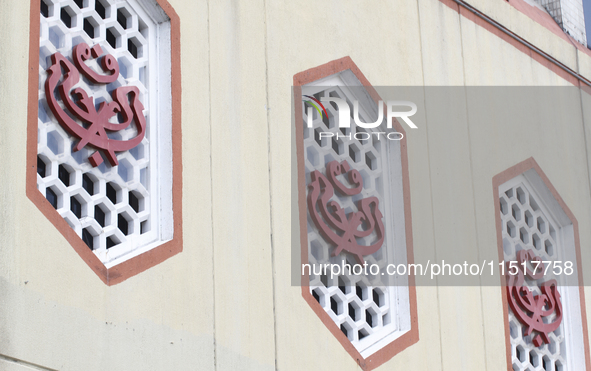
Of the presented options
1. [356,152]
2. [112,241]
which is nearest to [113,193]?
[112,241]

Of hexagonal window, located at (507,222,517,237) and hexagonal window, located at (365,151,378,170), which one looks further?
hexagonal window, located at (507,222,517,237)

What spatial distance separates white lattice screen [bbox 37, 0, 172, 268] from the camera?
3.45m

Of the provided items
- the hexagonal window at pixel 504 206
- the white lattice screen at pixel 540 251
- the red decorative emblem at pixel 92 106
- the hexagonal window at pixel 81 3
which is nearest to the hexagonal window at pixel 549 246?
the white lattice screen at pixel 540 251

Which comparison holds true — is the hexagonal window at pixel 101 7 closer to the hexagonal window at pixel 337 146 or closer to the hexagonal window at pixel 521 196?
the hexagonal window at pixel 337 146

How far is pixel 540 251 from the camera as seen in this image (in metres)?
6.18

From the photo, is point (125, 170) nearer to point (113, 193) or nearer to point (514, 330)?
point (113, 193)

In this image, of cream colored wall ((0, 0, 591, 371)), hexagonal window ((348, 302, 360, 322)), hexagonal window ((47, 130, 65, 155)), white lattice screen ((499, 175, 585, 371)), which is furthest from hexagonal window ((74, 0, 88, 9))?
white lattice screen ((499, 175, 585, 371))

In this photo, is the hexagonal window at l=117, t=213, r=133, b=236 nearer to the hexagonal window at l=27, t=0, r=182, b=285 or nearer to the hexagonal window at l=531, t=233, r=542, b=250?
the hexagonal window at l=27, t=0, r=182, b=285

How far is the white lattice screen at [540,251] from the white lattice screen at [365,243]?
1.18 metres

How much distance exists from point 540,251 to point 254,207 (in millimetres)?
2843

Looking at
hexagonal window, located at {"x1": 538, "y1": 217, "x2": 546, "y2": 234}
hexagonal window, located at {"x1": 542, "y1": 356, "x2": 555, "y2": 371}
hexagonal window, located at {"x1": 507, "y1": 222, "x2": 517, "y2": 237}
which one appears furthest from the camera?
hexagonal window, located at {"x1": 538, "y1": 217, "x2": 546, "y2": 234}

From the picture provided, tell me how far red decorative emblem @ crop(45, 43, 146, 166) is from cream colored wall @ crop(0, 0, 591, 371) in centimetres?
20

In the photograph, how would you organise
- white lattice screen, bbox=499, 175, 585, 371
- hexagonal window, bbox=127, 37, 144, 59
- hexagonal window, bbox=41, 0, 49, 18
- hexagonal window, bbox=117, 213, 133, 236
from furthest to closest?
white lattice screen, bbox=499, 175, 585, 371 < hexagonal window, bbox=127, 37, 144, 59 < hexagonal window, bbox=117, 213, 133, 236 < hexagonal window, bbox=41, 0, 49, 18

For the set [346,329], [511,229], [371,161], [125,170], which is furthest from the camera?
[511,229]
